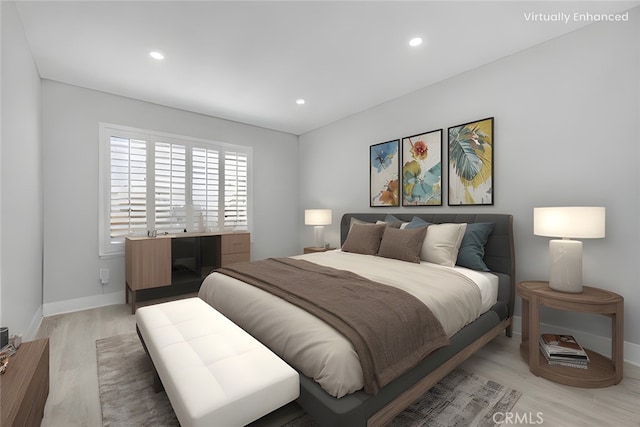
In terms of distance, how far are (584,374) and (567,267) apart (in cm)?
71

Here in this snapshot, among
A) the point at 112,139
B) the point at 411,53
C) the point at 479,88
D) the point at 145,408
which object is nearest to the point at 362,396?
the point at 145,408

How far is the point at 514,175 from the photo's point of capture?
2.69m

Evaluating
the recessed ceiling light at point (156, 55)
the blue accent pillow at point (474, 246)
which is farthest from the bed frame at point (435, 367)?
the recessed ceiling light at point (156, 55)

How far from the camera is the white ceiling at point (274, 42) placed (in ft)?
6.89

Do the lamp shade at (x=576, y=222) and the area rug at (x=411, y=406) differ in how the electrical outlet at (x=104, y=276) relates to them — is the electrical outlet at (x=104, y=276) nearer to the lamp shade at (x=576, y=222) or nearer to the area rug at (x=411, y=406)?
the area rug at (x=411, y=406)

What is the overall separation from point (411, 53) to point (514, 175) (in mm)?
1515

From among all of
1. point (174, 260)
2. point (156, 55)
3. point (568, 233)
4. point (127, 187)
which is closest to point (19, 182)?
point (127, 187)

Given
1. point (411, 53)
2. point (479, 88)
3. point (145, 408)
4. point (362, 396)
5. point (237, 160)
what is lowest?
point (145, 408)

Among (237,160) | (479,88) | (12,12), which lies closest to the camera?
(12,12)

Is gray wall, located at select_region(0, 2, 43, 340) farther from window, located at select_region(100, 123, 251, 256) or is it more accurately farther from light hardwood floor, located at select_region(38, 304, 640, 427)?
window, located at select_region(100, 123, 251, 256)

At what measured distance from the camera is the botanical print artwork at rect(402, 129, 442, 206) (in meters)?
3.25

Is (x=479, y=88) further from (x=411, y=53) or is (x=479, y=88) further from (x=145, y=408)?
(x=145, y=408)

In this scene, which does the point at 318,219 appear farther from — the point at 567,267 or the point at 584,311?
the point at 584,311

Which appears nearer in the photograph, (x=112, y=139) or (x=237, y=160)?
(x=112, y=139)
